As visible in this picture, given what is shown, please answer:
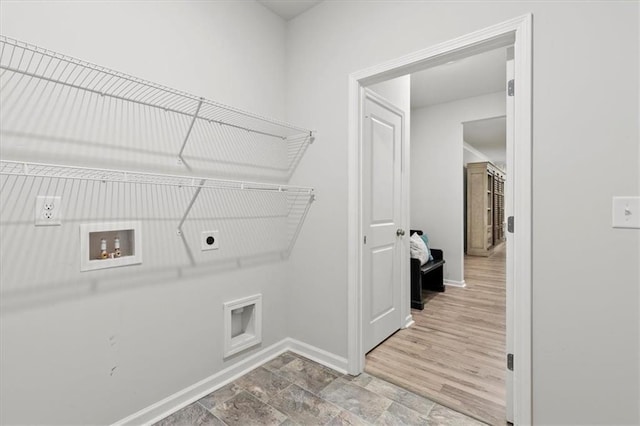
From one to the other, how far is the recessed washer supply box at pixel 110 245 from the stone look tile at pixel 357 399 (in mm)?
1344

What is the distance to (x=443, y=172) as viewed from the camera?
4484mm

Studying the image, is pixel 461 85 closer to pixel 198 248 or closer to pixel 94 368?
pixel 198 248

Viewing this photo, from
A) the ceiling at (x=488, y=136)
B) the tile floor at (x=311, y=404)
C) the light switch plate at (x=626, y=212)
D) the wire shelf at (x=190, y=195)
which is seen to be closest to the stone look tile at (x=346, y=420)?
the tile floor at (x=311, y=404)

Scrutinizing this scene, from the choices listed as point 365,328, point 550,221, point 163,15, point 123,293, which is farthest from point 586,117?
point 123,293

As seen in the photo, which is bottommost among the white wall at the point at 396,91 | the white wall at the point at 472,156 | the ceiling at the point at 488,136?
the white wall at the point at 396,91

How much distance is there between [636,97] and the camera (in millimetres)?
1223

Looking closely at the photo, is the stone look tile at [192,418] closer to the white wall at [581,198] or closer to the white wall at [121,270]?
the white wall at [121,270]

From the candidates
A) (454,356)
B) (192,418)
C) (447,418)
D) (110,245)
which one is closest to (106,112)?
(110,245)

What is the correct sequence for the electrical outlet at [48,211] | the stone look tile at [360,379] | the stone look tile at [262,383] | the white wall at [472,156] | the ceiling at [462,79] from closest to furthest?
the electrical outlet at [48,211]
the stone look tile at [262,383]
the stone look tile at [360,379]
the ceiling at [462,79]
the white wall at [472,156]

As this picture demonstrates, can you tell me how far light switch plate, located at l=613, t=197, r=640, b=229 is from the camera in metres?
1.22

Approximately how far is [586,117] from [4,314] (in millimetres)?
2510

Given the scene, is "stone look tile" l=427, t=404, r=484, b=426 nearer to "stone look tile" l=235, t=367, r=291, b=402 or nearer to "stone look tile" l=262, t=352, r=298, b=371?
"stone look tile" l=235, t=367, r=291, b=402

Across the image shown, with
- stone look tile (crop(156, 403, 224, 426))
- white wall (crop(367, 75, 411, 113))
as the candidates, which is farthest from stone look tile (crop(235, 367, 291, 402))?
white wall (crop(367, 75, 411, 113))

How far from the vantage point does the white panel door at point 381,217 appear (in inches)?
91.2
